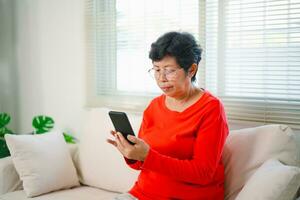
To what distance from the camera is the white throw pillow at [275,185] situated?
1412 millimetres

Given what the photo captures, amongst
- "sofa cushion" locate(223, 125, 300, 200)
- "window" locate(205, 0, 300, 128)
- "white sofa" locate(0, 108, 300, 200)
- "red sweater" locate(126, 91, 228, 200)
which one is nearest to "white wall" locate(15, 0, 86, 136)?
"white sofa" locate(0, 108, 300, 200)

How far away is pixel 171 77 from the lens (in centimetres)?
166

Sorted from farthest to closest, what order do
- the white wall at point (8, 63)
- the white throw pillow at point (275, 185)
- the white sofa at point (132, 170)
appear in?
the white wall at point (8, 63) → the white sofa at point (132, 170) → the white throw pillow at point (275, 185)

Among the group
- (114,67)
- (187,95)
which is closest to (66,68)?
(114,67)

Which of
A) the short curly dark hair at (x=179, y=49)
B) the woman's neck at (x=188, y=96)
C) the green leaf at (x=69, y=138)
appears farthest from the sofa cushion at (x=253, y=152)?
the green leaf at (x=69, y=138)

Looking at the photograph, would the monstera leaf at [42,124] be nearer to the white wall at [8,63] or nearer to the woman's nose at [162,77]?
the white wall at [8,63]

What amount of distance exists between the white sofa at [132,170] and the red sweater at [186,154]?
0.37ft

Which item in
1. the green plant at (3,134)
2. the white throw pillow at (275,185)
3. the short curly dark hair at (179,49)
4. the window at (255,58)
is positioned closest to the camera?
the white throw pillow at (275,185)

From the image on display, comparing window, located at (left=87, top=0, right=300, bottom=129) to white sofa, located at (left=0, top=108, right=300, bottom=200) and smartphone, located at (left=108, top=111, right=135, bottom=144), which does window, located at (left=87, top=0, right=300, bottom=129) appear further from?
smartphone, located at (left=108, top=111, right=135, bottom=144)

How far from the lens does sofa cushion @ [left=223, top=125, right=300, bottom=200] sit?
5.69 ft

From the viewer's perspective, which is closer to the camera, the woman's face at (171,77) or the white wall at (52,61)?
the woman's face at (171,77)

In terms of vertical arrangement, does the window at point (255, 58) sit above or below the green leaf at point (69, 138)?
above

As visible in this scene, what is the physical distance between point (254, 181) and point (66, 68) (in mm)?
2015

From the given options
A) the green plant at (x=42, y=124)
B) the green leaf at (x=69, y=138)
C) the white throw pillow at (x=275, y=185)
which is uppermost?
the white throw pillow at (x=275, y=185)
